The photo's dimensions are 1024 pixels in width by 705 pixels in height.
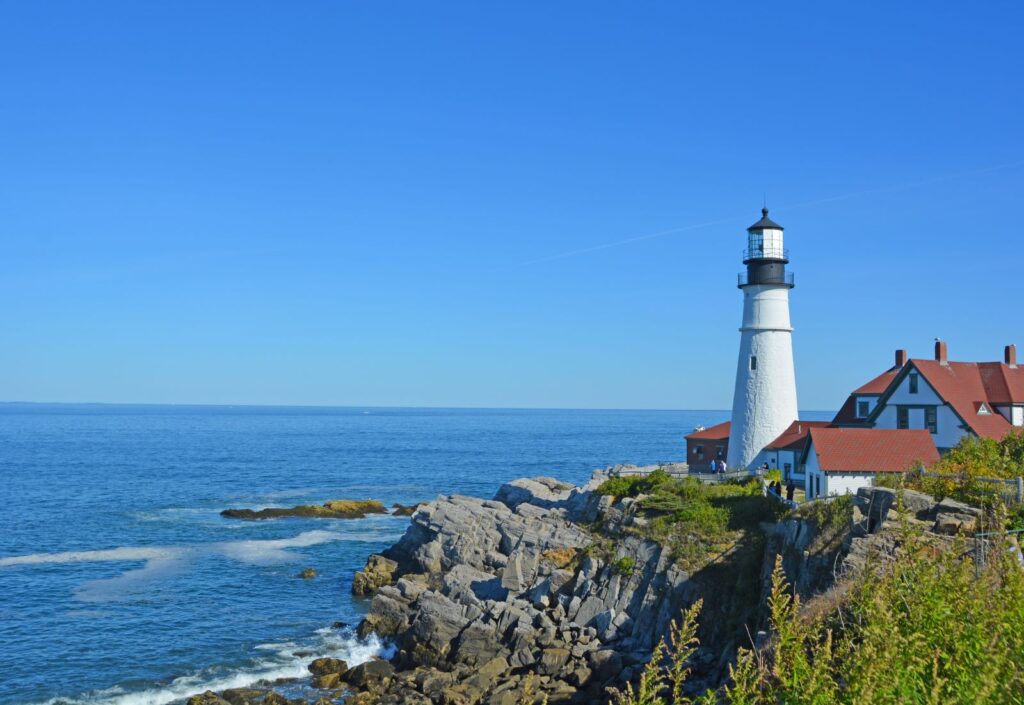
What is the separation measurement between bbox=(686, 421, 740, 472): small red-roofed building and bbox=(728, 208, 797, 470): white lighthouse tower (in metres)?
4.54

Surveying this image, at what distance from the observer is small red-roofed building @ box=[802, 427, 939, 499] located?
2991cm

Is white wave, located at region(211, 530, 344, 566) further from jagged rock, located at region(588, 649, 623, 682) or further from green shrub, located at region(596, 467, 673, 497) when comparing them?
jagged rock, located at region(588, 649, 623, 682)

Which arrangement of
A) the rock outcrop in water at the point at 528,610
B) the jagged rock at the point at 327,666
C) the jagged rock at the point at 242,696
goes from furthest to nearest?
the jagged rock at the point at 327,666 → the jagged rock at the point at 242,696 → the rock outcrop in water at the point at 528,610

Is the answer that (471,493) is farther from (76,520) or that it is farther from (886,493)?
(886,493)

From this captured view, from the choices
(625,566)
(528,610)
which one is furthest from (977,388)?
(528,610)

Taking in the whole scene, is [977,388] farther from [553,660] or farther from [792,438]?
[553,660]

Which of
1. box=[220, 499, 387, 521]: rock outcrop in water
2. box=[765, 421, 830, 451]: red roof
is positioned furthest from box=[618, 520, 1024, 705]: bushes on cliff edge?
box=[220, 499, 387, 521]: rock outcrop in water

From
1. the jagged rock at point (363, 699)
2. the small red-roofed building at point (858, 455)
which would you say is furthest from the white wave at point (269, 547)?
the small red-roofed building at point (858, 455)

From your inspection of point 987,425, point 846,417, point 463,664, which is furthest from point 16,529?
point 987,425

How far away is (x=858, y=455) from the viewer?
30.6 m

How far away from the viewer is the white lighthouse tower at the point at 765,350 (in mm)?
39500

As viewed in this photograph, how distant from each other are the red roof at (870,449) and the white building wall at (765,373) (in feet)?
25.7

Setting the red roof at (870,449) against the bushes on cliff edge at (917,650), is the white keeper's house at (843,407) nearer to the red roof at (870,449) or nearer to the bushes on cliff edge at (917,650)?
the red roof at (870,449)

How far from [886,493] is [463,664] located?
12.4 meters
